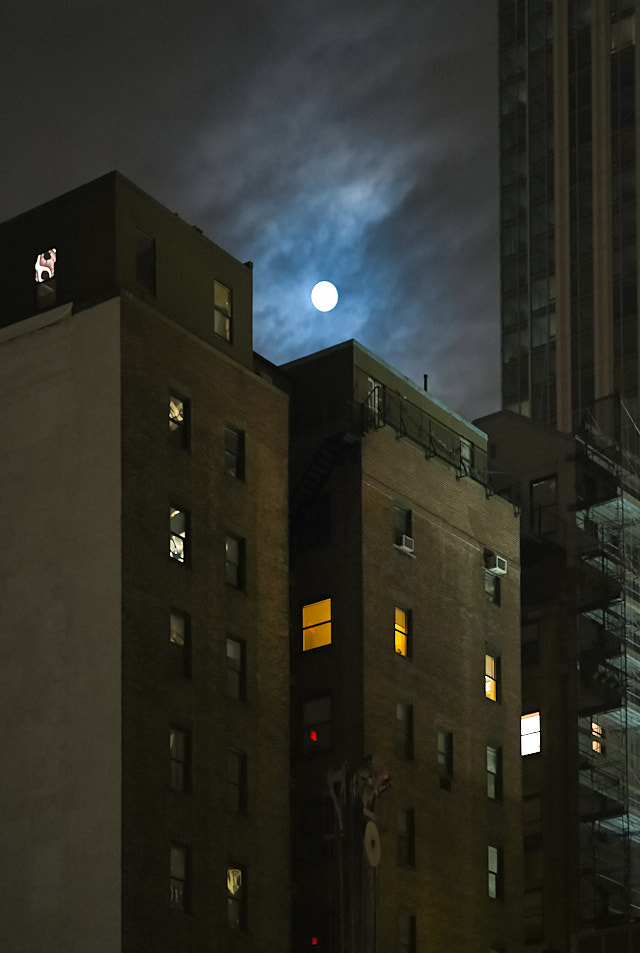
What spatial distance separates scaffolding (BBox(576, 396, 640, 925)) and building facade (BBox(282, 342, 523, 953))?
780 cm

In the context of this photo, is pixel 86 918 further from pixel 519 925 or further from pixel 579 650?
pixel 579 650

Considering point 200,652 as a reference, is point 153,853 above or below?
below

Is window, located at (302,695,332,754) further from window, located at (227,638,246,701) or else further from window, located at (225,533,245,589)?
window, located at (225,533,245,589)

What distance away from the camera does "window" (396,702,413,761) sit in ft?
209

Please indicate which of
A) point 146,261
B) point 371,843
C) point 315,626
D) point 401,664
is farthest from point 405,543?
point 371,843

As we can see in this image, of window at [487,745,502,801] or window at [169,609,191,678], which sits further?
window at [487,745,502,801]

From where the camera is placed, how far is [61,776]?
53.3 m

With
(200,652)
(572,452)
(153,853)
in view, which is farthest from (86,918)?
(572,452)

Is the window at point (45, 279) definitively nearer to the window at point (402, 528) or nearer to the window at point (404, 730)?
the window at point (402, 528)

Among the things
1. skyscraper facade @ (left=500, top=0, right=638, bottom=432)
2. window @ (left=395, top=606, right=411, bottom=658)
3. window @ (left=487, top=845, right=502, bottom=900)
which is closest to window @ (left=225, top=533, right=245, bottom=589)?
window @ (left=395, top=606, right=411, bottom=658)

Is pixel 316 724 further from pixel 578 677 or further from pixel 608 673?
pixel 608 673

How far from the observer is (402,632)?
65.3m

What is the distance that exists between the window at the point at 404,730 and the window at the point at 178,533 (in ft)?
37.7

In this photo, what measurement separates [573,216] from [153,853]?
114198mm
